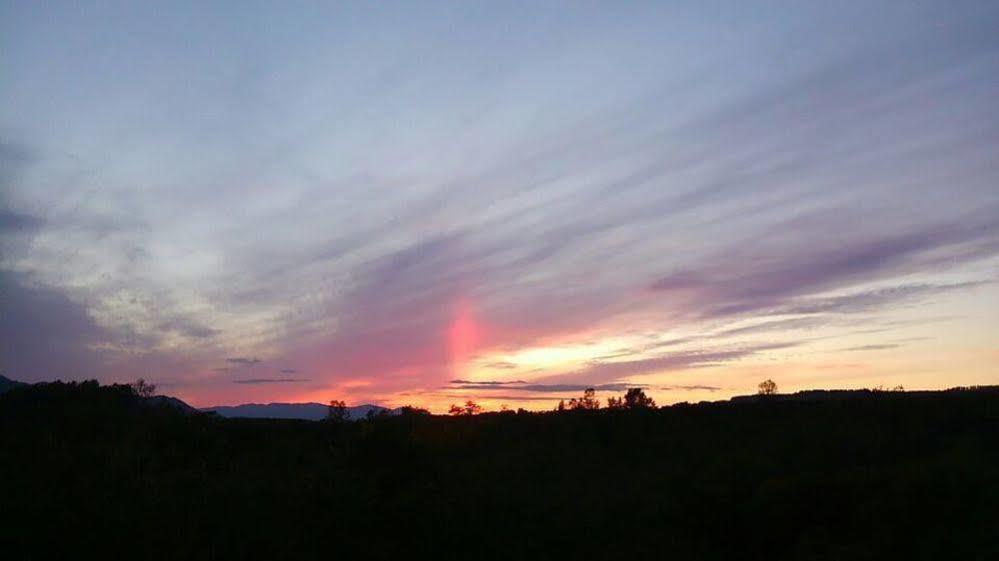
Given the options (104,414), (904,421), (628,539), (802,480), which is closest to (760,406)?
(904,421)

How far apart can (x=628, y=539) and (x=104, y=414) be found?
27.6m

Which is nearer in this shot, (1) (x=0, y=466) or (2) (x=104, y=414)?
(1) (x=0, y=466)

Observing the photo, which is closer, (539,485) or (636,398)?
(539,485)

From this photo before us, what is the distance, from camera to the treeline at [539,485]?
2009 centimetres

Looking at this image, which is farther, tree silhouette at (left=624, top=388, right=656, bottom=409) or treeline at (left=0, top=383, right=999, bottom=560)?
tree silhouette at (left=624, top=388, right=656, bottom=409)

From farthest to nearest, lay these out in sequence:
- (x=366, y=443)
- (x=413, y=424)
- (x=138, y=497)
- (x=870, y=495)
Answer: (x=413, y=424) → (x=366, y=443) → (x=138, y=497) → (x=870, y=495)

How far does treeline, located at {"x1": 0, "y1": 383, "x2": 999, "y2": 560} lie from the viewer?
2009cm

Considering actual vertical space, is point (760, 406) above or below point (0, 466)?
above

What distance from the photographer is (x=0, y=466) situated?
2627 cm

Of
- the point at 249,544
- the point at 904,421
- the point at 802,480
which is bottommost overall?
the point at 249,544

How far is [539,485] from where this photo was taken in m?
26.4

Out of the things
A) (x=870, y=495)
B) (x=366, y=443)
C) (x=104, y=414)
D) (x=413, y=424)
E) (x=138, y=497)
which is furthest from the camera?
(x=104, y=414)

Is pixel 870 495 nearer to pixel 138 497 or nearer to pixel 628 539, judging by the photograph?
pixel 628 539

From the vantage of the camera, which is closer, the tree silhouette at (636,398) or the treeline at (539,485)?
the treeline at (539,485)
